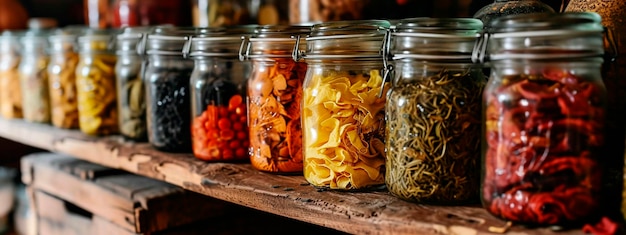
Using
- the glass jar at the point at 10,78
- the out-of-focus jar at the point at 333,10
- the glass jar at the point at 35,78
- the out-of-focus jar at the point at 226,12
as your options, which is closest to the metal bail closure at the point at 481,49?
the out-of-focus jar at the point at 333,10

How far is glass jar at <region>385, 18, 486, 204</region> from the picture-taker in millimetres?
654

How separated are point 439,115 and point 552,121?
124mm

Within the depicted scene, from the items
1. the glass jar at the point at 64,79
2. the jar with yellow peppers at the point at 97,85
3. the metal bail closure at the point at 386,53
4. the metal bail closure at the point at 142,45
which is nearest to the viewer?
the metal bail closure at the point at 386,53

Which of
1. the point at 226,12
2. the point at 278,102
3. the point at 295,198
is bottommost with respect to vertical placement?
the point at 295,198

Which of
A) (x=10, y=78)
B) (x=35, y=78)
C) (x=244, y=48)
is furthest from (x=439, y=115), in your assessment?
(x=10, y=78)

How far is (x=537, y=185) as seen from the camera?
1.88ft

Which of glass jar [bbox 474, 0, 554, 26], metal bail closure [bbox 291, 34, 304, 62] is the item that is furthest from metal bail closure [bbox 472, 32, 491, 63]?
metal bail closure [bbox 291, 34, 304, 62]

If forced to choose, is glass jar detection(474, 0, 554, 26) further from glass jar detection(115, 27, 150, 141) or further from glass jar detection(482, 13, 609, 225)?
glass jar detection(115, 27, 150, 141)

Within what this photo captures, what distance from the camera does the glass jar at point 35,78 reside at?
140cm

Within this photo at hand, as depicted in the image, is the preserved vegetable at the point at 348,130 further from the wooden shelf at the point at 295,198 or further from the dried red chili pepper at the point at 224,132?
the dried red chili pepper at the point at 224,132

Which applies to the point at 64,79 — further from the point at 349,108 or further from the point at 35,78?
the point at 349,108

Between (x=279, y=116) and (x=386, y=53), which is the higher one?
(x=386, y=53)

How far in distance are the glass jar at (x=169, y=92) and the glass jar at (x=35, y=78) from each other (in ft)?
1.58

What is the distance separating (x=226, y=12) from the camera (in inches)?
53.2
